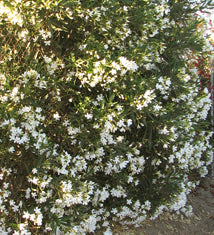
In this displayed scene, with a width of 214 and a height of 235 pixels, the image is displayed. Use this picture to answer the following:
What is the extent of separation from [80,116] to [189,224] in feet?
7.24

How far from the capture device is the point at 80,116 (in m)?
2.98

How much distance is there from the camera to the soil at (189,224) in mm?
3652

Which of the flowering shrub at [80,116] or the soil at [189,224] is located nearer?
the flowering shrub at [80,116]

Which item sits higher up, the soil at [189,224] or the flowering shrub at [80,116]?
the flowering shrub at [80,116]

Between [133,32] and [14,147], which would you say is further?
[133,32]

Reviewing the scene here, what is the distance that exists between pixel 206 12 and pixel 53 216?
335cm

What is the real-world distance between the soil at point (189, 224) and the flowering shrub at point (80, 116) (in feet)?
0.44

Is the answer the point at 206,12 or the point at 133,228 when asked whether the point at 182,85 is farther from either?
the point at 133,228

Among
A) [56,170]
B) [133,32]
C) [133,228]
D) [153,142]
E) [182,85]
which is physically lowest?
[133,228]

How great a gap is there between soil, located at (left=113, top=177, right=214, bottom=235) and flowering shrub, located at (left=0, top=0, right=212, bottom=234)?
A: 0.14 metres

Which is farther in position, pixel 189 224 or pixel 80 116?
pixel 189 224

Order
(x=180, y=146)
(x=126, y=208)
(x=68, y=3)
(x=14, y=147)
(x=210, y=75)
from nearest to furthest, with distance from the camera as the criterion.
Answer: (x=68, y=3), (x=14, y=147), (x=126, y=208), (x=180, y=146), (x=210, y=75)

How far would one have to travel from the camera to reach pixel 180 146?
3.73 meters

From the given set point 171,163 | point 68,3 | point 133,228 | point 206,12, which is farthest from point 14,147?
point 206,12
